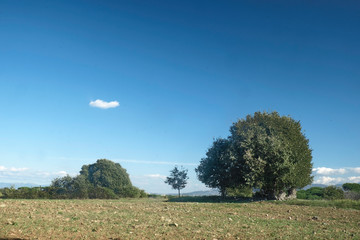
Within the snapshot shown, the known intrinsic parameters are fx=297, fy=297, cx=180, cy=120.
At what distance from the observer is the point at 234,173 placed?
34.7 meters

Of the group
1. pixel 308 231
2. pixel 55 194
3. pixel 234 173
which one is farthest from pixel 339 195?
pixel 55 194

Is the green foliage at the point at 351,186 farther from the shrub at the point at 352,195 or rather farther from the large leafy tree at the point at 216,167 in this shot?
the large leafy tree at the point at 216,167

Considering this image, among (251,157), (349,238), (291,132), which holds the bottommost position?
(349,238)

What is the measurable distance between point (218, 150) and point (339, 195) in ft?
66.3

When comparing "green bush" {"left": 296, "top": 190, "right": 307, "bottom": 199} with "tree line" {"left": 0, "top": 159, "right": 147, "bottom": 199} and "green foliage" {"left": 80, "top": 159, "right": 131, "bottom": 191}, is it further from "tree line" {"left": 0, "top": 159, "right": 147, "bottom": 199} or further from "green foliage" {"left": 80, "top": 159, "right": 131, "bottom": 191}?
"green foliage" {"left": 80, "top": 159, "right": 131, "bottom": 191}

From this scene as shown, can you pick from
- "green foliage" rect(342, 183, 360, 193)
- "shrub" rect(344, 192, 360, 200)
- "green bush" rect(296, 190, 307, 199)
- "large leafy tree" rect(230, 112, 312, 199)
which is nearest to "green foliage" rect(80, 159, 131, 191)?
"large leafy tree" rect(230, 112, 312, 199)

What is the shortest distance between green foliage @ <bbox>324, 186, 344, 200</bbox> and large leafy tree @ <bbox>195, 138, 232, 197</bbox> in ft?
55.5

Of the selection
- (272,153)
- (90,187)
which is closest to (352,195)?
(272,153)

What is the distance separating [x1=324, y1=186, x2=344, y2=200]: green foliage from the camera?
4246 centimetres

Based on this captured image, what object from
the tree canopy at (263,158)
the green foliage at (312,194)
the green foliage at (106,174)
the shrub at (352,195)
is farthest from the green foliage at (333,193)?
the green foliage at (106,174)

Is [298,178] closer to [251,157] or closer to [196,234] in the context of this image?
[251,157]

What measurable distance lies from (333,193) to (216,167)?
66.3 feet

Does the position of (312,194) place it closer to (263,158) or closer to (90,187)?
(263,158)

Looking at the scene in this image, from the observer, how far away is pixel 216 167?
36.6 metres
